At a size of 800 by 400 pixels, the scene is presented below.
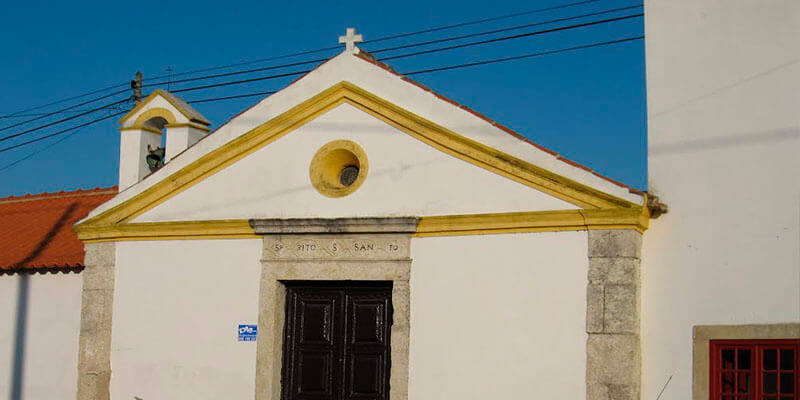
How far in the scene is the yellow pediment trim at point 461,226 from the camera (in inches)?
435

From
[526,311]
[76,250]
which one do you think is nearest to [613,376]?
[526,311]

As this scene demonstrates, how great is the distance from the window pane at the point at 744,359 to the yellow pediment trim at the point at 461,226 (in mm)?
1606

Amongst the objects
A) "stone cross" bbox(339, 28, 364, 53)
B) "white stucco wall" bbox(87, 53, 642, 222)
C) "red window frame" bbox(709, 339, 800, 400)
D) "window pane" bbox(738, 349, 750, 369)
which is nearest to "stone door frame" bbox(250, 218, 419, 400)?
"white stucco wall" bbox(87, 53, 642, 222)

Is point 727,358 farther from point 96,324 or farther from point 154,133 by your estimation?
point 154,133

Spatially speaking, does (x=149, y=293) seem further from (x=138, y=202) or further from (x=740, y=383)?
(x=740, y=383)

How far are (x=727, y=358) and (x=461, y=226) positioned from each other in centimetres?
317

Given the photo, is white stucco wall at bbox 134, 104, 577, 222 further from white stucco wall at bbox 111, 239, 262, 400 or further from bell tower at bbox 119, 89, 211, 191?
bell tower at bbox 119, 89, 211, 191

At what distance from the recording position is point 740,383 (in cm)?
1058

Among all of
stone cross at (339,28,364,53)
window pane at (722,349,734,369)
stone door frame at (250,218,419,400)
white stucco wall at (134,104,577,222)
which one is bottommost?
window pane at (722,349,734,369)

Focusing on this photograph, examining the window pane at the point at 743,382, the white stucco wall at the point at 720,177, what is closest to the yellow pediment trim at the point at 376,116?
the white stucco wall at the point at 720,177

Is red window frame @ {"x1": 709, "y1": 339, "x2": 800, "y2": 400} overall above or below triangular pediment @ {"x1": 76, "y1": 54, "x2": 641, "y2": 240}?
below

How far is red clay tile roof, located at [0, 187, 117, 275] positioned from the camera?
15484 millimetres

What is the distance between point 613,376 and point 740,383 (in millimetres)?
1249

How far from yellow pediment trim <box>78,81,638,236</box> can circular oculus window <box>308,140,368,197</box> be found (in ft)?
1.61
